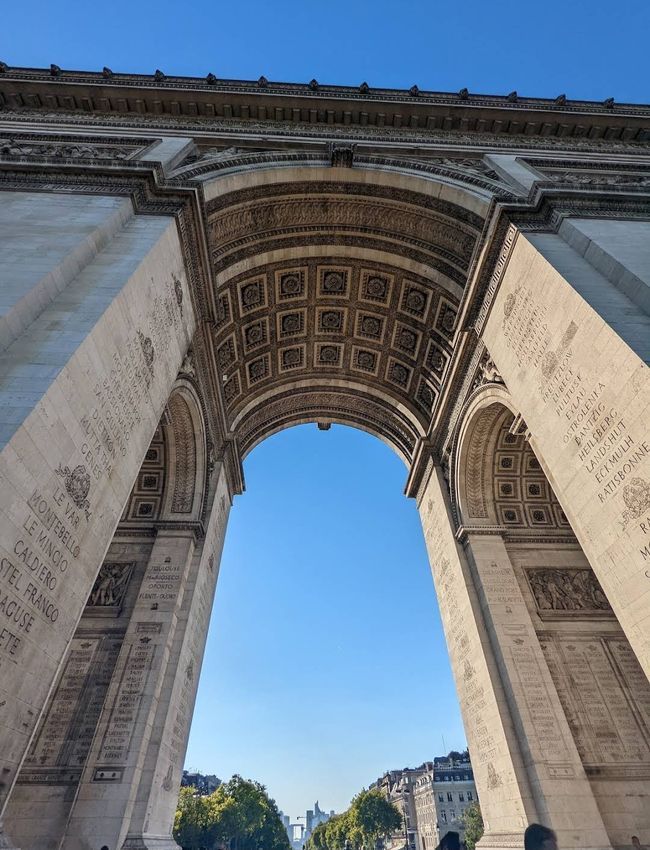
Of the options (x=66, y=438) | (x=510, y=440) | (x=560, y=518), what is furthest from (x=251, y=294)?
(x=560, y=518)

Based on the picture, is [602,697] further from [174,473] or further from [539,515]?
[174,473]

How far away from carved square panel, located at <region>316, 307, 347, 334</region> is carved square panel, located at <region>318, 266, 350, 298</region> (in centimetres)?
58

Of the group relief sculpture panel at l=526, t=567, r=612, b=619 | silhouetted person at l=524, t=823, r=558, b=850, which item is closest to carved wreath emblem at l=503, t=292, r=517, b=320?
relief sculpture panel at l=526, t=567, r=612, b=619

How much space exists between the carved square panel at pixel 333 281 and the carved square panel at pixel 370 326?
3.40 feet

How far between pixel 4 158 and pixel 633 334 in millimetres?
13210

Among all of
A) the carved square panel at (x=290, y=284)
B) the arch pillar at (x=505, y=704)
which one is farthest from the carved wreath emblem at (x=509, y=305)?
the carved square panel at (x=290, y=284)

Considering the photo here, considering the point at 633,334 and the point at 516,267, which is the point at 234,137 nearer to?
the point at 516,267

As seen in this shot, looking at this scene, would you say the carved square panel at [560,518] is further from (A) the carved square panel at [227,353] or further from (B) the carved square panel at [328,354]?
(A) the carved square panel at [227,353]

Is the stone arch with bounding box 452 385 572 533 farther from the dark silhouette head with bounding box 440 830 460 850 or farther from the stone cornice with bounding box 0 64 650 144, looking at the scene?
the dark silhouette head with bounding box 440 830 460 850

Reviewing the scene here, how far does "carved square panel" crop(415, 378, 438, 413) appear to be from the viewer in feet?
53.1

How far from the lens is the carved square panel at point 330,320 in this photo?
16219mm

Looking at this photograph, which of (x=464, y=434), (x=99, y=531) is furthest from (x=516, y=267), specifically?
(x=99, y=531)

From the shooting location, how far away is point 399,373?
56.5 ft

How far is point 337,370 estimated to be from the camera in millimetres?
18172
